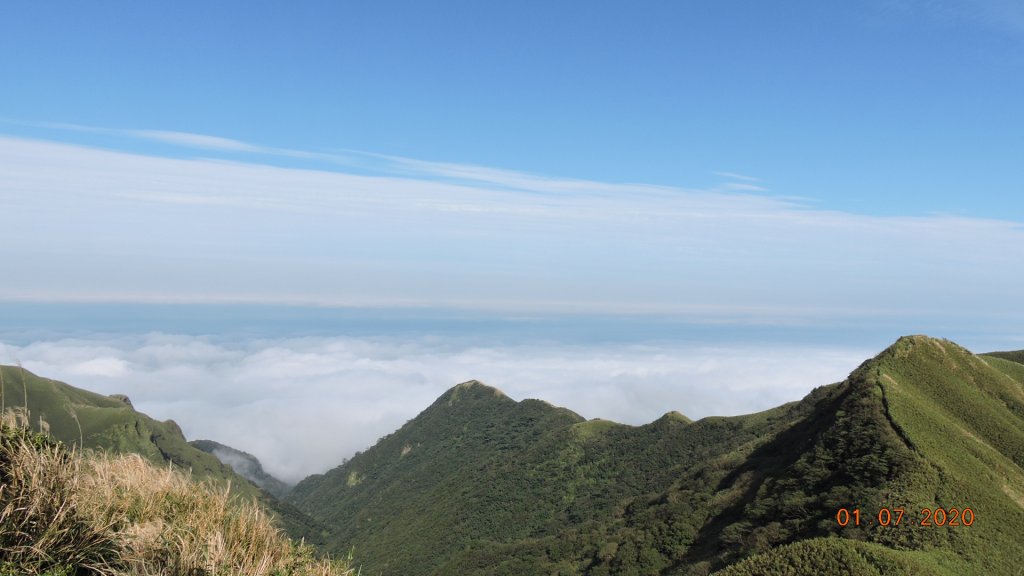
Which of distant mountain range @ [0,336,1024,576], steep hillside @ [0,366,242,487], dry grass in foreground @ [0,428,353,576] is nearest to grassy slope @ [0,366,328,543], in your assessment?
steep hillside @ [0,366,242,487]

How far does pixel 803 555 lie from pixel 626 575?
3984 centimetres

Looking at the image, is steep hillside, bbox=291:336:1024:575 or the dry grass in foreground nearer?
the dry grass in foreground

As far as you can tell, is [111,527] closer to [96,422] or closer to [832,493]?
[832,493]

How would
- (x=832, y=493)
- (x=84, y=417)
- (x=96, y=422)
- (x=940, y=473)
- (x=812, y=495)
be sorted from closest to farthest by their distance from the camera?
1. (x=940, y=473)
2. (x=832, y=493)
3. (x=812, y=495)
4. (x=84, y=417)
5. (x=96, y=422)

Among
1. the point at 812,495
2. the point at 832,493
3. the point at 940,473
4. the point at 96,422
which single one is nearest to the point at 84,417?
the point at 96,422

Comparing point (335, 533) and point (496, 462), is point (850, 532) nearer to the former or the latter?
point (496, 462)

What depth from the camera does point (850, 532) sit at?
4531 centimetres

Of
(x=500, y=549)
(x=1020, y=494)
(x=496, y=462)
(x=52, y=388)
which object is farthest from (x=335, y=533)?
(x=1020, y=494)
